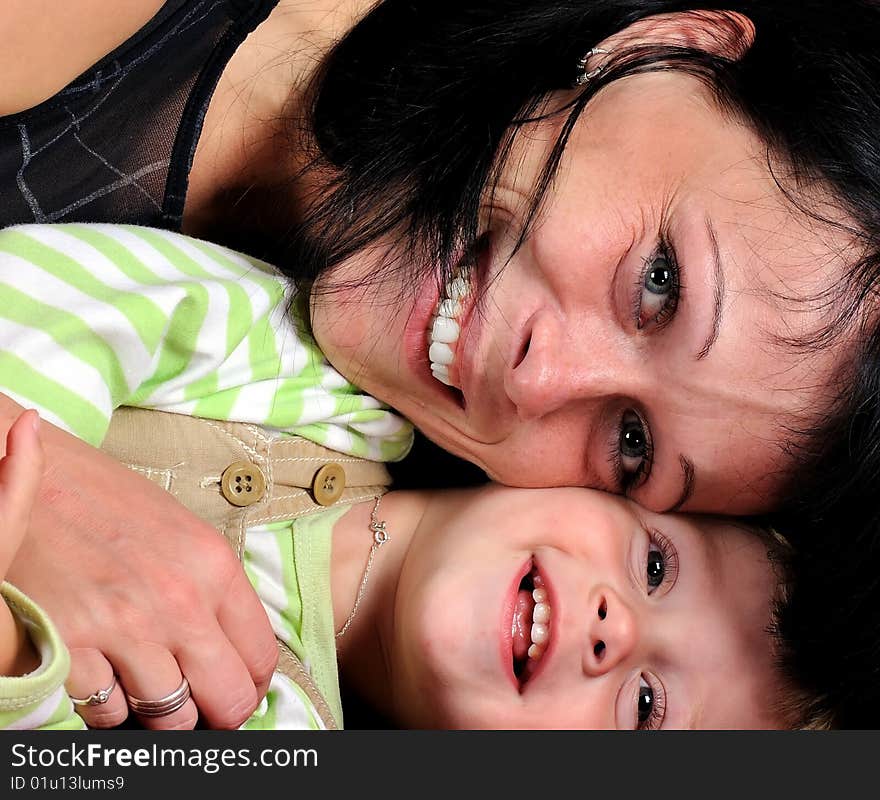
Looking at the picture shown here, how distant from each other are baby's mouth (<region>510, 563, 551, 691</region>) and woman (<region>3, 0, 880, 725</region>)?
11cm

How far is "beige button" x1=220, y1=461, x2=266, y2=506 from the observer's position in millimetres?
985

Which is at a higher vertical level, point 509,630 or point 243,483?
point 243,483

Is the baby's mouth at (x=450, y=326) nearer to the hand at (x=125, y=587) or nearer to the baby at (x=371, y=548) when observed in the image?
the baby at (x=371, y=548)

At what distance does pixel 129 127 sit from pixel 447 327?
38 cm

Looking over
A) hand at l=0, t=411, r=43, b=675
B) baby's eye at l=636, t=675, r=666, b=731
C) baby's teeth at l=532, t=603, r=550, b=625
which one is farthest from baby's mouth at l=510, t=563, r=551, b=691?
hand at l=0, t=411, r=43, b=675

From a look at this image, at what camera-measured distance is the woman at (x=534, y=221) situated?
34.4 inches

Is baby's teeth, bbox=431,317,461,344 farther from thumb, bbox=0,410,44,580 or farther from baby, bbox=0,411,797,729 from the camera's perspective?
thumb, bbox=0,410,44,580

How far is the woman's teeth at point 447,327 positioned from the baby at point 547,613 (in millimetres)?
159

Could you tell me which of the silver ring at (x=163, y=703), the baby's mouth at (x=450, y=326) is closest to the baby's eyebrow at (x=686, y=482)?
the baby's mouth at (x=450, y=326)

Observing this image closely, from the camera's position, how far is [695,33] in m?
1.01

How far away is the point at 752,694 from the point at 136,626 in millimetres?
608

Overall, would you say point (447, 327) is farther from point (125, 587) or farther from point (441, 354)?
point (125, 587)

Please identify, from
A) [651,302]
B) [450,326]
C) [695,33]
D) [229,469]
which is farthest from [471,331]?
[695,33]

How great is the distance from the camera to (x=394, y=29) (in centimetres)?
112
